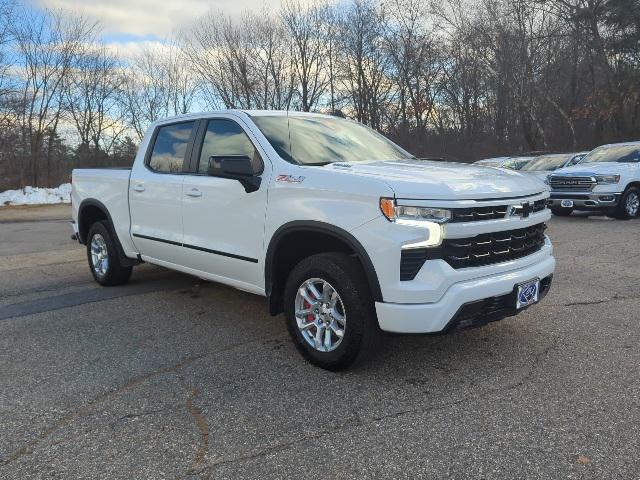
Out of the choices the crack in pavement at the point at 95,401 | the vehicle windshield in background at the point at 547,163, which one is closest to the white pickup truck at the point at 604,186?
the vehicle windshield in background at the point at 547,163

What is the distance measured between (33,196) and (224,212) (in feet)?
68.5

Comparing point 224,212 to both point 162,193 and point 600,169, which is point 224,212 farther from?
point 600,169

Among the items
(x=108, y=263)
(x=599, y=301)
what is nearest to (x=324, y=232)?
(x=599, y=301)

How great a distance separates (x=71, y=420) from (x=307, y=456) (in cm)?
145

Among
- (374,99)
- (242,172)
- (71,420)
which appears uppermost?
(374,99)

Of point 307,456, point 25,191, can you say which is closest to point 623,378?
point 307,456

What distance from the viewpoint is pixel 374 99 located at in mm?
37188

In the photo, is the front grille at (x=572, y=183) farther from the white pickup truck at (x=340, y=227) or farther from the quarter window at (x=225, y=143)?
the quarter window at (x=225, y=143)

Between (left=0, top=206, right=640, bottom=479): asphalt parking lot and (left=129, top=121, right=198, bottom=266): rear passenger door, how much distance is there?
685mm

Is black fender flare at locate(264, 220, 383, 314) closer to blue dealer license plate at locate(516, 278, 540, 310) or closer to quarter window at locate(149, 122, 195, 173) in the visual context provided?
blue dealer license plate at locate(516, 278, 540, 310)

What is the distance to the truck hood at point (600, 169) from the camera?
12.2 metres

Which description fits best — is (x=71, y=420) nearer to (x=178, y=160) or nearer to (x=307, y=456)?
(x=307, y=456)

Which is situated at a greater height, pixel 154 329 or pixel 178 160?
pixel 178 160

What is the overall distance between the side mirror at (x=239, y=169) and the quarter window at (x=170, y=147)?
1050mm
